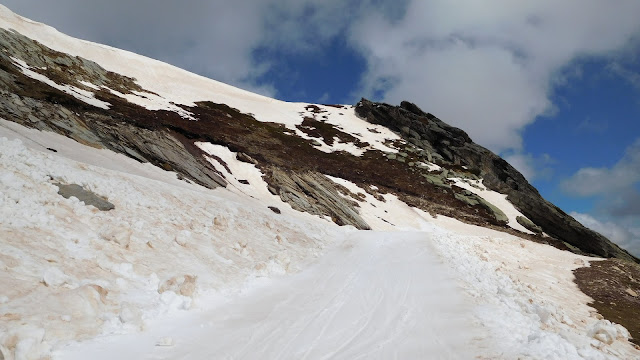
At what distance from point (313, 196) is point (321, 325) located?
80.8ft

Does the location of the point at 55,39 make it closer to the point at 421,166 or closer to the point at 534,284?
the point at 421,166

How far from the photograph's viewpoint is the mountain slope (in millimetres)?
7719

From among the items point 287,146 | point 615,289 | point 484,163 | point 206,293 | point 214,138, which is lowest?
point 206,293

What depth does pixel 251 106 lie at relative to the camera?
95.8 metres

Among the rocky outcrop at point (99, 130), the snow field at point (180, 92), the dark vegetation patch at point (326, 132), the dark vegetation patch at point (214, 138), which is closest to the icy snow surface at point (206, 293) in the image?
the rocky outcrop at point (99, 130)

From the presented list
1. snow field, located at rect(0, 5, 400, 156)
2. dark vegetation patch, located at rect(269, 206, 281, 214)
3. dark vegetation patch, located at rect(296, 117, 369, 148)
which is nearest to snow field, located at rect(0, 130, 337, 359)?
dark vegetation patch, located at rect(269, 206, 281, 214)

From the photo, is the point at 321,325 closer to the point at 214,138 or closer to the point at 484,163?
the point at 214,138

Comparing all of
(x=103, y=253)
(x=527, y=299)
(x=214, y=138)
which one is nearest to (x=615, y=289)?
(x=527, y=299)

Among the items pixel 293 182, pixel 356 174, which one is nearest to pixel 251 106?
pixel 356 174

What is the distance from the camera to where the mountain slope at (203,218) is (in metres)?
7.72

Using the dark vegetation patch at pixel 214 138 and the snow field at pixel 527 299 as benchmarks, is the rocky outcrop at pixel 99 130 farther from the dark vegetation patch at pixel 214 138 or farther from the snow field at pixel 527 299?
the snow field at pixel 527 299

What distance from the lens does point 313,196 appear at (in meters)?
33.3

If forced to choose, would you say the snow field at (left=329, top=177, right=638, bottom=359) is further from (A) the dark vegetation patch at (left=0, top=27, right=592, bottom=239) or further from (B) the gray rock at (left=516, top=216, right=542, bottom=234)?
(B) the gray rock at (left=516, top=216, right=542, bottom=234)

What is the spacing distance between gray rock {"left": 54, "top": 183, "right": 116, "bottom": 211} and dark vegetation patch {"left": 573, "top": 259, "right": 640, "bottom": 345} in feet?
57.1
